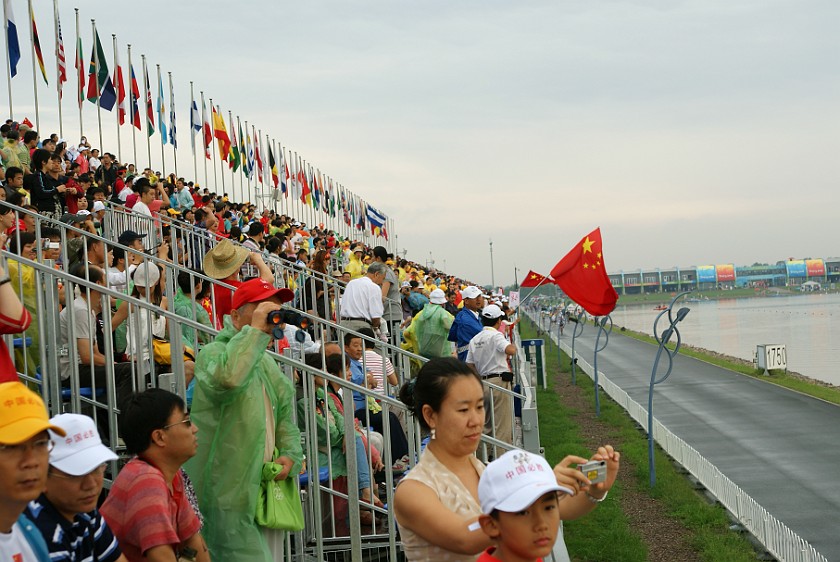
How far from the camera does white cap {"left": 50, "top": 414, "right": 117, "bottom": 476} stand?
3.83 meters


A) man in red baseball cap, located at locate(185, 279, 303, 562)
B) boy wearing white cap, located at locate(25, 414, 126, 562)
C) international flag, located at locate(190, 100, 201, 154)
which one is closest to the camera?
boy wearing white cap, located at locate(25, 414, 126, 562)

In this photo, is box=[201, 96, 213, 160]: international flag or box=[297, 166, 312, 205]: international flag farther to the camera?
box=[297, 166, 312, 205]: international flag

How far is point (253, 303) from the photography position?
5.48 metres

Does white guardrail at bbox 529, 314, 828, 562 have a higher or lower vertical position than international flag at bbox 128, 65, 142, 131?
lower

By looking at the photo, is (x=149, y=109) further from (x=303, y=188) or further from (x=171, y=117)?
(x=303, y=188)

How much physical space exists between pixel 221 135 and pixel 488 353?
28.8 m

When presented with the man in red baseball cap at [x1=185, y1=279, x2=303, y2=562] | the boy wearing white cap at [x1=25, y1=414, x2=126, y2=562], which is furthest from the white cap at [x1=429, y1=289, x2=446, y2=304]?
the boy wearing white cap at [x1=25, y1=414, x2=126, y2=562]

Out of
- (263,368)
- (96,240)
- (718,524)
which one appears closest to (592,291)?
(718,524)

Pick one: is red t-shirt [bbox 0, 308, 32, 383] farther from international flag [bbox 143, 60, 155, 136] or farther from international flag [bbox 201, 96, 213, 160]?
→ international flag [bbox 201, 96, 213, 160]

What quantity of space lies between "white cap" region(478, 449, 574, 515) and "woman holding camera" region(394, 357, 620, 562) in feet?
0.87

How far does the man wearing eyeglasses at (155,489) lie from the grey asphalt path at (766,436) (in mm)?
10033

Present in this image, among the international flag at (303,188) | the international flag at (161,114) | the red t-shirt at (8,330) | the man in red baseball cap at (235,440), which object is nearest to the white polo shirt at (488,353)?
the man in red baseball cap at (235,440)

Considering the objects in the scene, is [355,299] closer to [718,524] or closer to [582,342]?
[718,524]

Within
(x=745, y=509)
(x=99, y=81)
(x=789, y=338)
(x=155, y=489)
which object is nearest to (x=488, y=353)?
(x=745, y=509)
